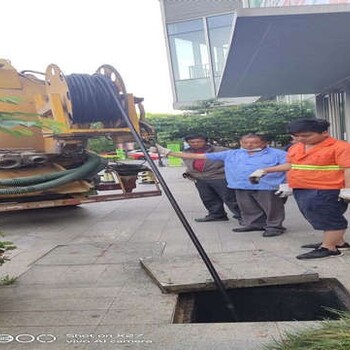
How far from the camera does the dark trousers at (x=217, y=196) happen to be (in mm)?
7363

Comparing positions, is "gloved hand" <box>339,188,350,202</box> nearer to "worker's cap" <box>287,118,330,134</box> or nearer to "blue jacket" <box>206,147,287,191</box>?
"worker's cap" <box>287,118,330,134</box>

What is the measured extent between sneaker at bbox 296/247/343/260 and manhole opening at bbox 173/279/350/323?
2.08ft

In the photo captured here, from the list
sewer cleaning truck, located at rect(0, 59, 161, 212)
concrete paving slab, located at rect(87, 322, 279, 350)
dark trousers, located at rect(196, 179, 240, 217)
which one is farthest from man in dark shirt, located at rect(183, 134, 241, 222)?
concrete paving slab, located at rect(87, 322, 279, 350)

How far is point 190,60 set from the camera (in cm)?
3027

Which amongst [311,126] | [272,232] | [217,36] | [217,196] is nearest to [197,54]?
[217,36]

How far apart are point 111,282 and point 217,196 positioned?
330cm

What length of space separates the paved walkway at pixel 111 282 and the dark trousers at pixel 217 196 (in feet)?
0.96

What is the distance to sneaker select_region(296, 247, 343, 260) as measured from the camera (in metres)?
5.02

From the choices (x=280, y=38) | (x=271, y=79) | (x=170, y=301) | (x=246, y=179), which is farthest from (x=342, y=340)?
(x=271, y=79)

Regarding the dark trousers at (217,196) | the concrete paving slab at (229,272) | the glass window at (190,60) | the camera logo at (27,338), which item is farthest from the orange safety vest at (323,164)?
the glass window at (190,60)

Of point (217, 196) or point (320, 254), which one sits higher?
point (217, 196)

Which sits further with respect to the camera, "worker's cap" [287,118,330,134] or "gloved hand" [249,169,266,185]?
"gloved hand" [249,169,266,185]

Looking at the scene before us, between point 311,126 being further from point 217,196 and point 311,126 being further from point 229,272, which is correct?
point 217,196

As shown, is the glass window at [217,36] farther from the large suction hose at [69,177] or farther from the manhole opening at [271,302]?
the manhole opening at [271,302]
